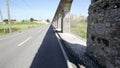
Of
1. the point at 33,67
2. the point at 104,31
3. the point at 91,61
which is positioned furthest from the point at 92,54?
the point at 33,67

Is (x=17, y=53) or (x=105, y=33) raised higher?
(x=105, y=33)

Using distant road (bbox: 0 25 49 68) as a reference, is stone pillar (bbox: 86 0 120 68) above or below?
above

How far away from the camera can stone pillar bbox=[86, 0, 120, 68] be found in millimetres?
4386

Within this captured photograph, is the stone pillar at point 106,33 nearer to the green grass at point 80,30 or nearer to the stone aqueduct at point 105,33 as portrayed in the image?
the stone aqueduct at point 105,33

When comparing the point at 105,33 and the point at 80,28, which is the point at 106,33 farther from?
the point at 80,28

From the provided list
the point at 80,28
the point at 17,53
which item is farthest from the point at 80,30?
the point at 17,53

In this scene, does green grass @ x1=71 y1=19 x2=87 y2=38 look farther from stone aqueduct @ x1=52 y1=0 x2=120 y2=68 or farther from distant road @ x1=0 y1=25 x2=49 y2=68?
stone aqueduct @ x1=52 y1=0 x2=120 y2=68

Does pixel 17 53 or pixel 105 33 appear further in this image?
pixel 17 53

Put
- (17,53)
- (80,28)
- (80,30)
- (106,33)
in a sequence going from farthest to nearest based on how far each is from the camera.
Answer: (80,28) < (80,30) < (17,53) < (106,33)

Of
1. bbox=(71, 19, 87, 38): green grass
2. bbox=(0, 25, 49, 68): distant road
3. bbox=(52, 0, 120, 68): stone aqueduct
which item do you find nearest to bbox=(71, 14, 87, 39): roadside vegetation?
bbox=(71, 19, 87, 38): green grass

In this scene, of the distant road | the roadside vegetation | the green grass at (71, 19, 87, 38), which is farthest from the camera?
the roadside vegetation

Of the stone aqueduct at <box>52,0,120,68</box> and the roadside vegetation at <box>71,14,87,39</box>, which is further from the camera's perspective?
the roadside vegetation at <box>71,14,87,39</box>

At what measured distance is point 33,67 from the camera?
5.89 metres

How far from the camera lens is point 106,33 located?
508 cm
